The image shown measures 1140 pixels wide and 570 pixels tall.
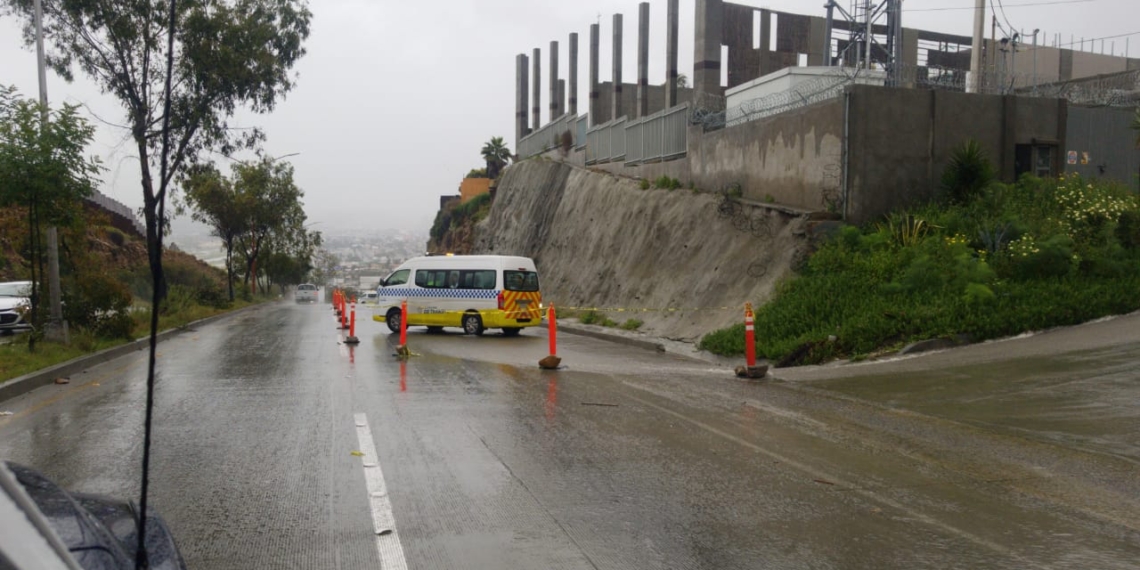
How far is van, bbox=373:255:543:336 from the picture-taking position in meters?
23.4

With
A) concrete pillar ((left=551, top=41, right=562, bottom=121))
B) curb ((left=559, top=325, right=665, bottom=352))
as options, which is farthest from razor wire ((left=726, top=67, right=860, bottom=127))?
concrete pillar ((left=551, top=41, right=562, bottom=121))

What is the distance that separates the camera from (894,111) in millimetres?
18922

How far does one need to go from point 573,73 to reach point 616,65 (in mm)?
6880

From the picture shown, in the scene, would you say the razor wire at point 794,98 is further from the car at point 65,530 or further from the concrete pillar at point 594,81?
the concrete pillar at point 594,81

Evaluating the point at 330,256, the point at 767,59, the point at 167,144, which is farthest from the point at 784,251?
the point at 330,256

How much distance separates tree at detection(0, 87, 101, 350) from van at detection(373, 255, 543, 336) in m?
9.24

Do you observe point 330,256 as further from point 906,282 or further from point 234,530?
point 234,530

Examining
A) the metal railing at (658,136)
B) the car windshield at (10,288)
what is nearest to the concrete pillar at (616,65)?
the metal railing at (658,136)

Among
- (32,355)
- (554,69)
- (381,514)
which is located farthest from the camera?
(554,69)

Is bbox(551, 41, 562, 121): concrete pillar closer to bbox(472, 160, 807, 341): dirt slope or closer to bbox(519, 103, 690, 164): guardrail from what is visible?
bbox(519, 103, 690, 164): guardrail

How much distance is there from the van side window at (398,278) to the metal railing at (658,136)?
9.92 meters

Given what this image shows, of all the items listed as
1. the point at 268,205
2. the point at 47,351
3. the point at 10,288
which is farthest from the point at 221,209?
the point at 47,351

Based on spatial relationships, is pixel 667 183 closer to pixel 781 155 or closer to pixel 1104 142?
pixel 781 155

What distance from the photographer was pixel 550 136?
4778 cm
